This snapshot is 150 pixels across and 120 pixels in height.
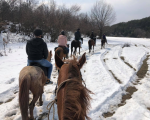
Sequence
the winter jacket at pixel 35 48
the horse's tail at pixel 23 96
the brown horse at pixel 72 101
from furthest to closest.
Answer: the winter jacket at pixel 35 48
the horse's tail at pixel 23 96
the brown horse at pixel 72 101

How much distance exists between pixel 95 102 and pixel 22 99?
84.0 inches

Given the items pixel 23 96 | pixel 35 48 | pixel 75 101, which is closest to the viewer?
pixel 75 101

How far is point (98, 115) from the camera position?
285 cm

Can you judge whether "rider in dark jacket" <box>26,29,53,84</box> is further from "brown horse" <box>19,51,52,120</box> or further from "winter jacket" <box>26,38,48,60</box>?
"brown horse" <box>19,51,52,120</box>

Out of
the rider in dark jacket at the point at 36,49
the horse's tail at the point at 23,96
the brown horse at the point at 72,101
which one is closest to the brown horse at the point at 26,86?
the horse's tail at the point at 23,96

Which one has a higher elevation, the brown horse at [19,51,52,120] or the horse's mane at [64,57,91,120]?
the horse's mane at [64,57,91,120]

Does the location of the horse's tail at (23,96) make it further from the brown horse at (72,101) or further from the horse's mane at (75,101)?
the horse's mane at (75,101)

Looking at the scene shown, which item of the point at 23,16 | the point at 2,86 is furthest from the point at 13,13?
the point at 2,86

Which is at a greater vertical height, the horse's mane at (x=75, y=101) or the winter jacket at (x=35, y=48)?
the winter jacket at (x=35, y=48)

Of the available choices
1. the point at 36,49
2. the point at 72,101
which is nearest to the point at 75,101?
the point at 72,101

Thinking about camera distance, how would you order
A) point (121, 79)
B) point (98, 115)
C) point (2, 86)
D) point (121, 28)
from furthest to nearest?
point (121, 28) → point (121, 79) → point (2, 86) → point (98, 115)

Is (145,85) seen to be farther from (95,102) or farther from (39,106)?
(39,106)

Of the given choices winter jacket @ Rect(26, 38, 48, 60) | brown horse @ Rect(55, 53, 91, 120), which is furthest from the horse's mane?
winter jacket @ Rect(26, 38, 48, 60)

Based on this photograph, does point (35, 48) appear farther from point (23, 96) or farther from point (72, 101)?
point (72, 101)
